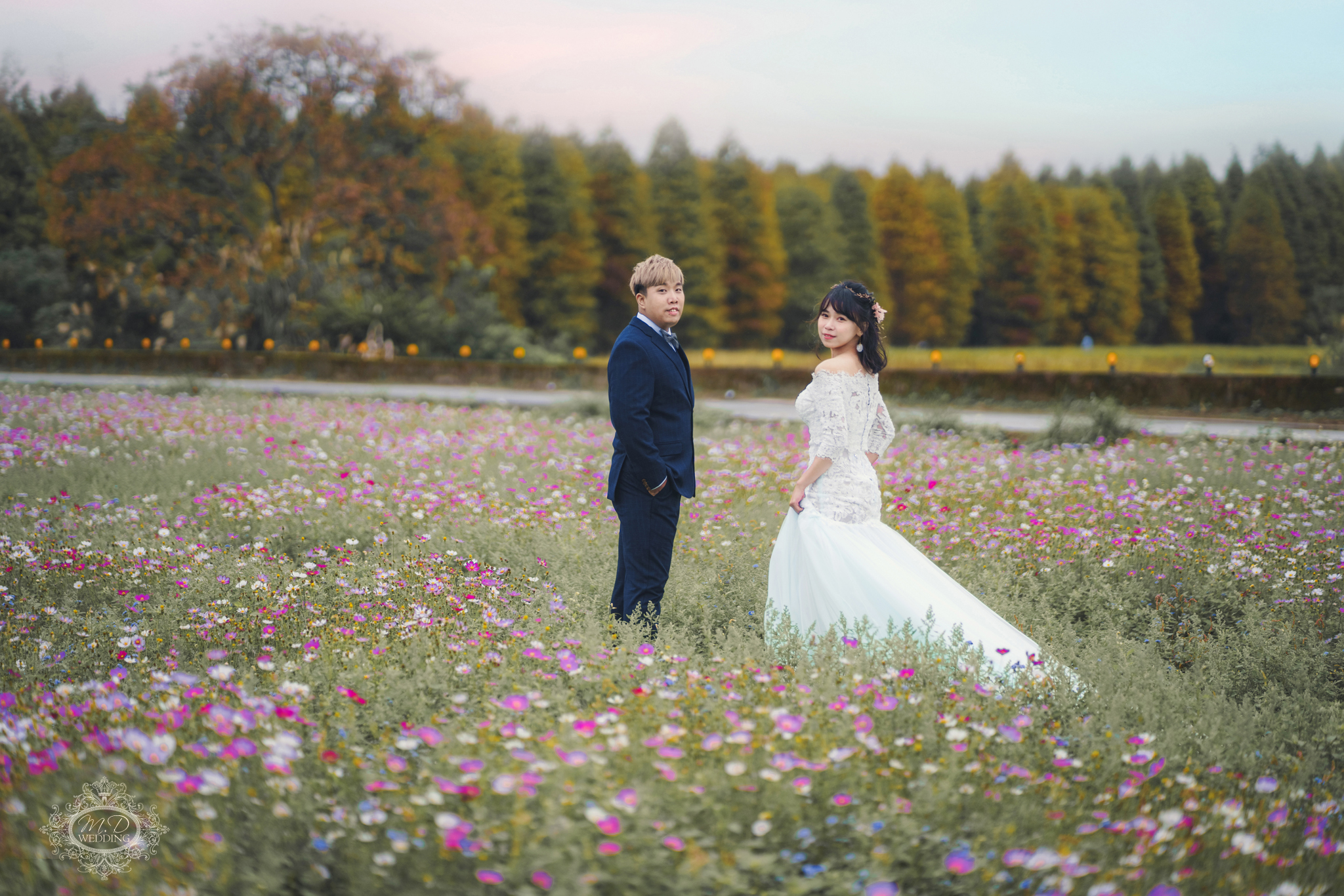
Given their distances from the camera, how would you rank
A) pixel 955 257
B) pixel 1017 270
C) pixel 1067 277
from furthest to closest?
pixel 1067 277, pixel 1017 270, pixel 955 257

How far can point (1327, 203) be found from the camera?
174 feet

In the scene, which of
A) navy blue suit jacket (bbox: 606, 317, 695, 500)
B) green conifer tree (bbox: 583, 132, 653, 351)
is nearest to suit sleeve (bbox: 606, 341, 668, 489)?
navy blue suit jacket (bbox: 606, 317, 695, 500)

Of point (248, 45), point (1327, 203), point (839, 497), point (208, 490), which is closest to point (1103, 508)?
point (839, 497)

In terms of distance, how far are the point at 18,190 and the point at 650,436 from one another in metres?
46.9

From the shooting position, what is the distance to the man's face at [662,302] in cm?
372

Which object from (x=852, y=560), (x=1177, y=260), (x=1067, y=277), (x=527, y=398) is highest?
(x=1177, y=260)

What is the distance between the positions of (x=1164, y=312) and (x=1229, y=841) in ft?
193

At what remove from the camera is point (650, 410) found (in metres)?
3.82

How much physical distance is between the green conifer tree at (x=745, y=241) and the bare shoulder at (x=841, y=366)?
1468 inches

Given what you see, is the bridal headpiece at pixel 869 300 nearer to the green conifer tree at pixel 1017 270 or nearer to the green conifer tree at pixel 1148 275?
the green conifer tree at pixel 1017 270

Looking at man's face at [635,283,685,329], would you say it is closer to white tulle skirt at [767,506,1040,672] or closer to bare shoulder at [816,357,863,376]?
bare shoulder at [816,357,863,376]

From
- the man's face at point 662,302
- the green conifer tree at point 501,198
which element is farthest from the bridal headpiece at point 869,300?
the green conifer tree at point 501,198

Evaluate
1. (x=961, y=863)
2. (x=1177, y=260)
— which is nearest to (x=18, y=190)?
(x=961, y=863)

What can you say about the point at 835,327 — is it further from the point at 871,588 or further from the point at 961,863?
the point at 961,863
